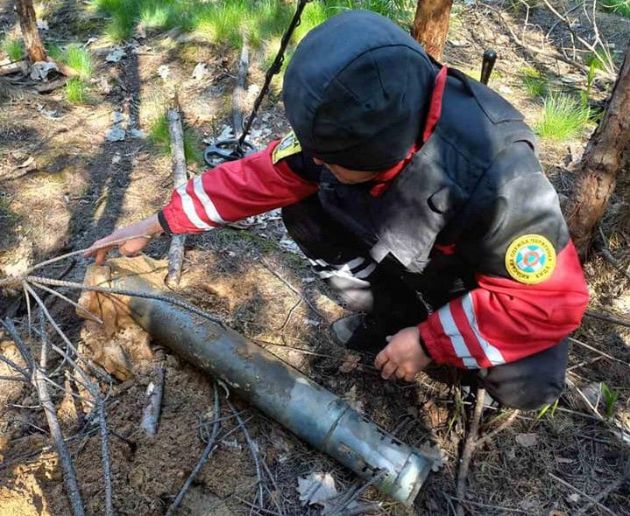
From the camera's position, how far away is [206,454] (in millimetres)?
2012

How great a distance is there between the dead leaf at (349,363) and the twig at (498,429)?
589 mm

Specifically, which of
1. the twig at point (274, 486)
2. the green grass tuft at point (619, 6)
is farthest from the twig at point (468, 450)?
the green grass tuft at point (619, 6)

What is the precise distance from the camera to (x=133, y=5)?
19.5 ft

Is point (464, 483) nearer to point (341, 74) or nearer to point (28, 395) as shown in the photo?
point (341, 74)

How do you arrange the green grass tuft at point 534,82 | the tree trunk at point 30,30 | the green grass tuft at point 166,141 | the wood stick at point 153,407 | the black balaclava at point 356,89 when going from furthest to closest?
the tree trunk at point 30,30 < the green grass tuft at point 534,82 < the green grass tuft at point 166,141 < the wood stick at point 153,407 < the black balaclava at point 356,89

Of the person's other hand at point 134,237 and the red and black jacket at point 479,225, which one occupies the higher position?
the red and black jacket at point 479,225

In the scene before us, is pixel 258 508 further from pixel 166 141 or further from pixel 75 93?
pixel 75 93

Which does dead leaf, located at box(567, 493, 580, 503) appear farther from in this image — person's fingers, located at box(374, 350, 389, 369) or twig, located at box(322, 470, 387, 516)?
person's fingers, located at box(374, 350, 389, 369)

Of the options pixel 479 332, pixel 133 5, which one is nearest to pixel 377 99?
pixel 479 332

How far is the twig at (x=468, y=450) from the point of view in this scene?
202cm

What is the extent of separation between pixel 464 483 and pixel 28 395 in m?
1.84

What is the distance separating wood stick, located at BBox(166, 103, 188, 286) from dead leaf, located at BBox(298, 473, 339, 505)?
3.65 ft

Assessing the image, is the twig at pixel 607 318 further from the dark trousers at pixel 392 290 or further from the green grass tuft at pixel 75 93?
the green grass tuft at pixel 75 93

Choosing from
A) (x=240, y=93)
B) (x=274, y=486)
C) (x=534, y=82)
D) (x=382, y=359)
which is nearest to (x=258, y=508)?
(x=274, y=486)
